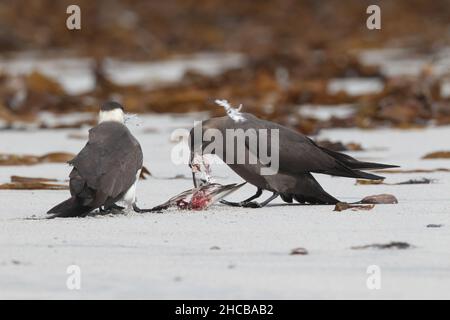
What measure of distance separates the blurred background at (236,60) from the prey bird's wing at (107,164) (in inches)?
158

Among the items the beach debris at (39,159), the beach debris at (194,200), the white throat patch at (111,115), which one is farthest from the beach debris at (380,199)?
the beach debris at (39,159)

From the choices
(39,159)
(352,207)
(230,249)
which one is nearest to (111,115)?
(352,207)

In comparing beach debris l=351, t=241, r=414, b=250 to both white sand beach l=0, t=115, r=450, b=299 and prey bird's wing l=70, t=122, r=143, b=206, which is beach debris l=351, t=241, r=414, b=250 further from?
prey bird's wing l=70, t=122, r=143, b=206

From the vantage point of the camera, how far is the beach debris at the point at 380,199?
5941 millimetres

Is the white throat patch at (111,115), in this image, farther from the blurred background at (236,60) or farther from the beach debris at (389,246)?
the blurred background at (236,60)

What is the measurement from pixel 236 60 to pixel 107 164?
43.8ft

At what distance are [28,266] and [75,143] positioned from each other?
5.23 m

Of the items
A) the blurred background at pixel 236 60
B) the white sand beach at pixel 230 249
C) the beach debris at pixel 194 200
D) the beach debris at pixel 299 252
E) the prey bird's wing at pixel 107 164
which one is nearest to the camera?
the white sand beach at pixel 230 249

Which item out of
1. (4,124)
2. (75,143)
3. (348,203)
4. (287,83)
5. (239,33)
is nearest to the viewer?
(348,203)

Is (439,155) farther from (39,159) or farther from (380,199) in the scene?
(39,159)

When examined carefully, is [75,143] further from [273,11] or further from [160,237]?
[273,11]

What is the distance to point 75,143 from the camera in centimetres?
967
